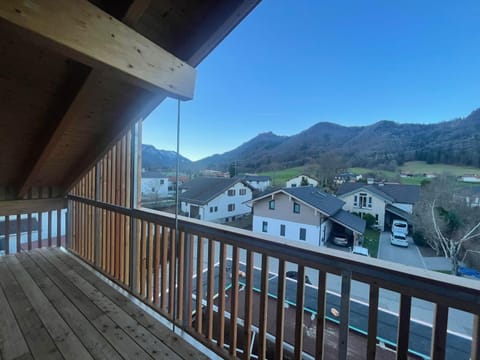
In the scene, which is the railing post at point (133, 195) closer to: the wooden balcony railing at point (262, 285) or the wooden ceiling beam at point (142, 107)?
the wooden balcony railing at point (262, 285)

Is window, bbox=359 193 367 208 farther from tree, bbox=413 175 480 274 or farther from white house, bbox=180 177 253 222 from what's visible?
white house, bbox=180 177 253 222

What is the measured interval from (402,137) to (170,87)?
1.62m

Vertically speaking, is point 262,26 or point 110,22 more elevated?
point 262,26

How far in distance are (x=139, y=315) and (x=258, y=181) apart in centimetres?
→ 166

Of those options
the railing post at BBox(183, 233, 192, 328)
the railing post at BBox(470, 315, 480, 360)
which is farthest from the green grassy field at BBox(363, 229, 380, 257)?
the railing post at BBox(183, 233, 192, 328)

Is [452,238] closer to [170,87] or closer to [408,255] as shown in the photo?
[408,255]

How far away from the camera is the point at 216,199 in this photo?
7.24 ft

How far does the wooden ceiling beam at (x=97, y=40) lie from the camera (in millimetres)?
1110

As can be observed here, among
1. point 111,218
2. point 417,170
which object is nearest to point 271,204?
point 417,170

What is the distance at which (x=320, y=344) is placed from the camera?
138cm

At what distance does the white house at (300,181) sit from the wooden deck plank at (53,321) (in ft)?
6.29

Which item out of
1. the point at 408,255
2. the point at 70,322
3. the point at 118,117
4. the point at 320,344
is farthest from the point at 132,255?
the point at 408,255

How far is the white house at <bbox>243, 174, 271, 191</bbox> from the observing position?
6.67 ft

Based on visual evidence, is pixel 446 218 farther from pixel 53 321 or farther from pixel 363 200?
pixel 53 321
